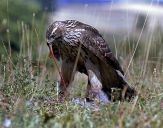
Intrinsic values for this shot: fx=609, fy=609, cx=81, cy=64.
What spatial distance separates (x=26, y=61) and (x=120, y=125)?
3022 mm

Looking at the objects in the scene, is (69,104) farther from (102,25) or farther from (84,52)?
(102,25)

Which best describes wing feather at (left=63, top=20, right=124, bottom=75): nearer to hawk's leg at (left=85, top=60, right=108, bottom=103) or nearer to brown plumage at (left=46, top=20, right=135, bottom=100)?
brown plumage at (left=46, top=20, right=135, bottom=100)

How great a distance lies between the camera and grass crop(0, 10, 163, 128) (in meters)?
4.43

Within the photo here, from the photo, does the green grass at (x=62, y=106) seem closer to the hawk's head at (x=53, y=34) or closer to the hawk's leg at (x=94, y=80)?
the hawk's leg at (x=94, y=80)

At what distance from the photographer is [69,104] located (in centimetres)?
590

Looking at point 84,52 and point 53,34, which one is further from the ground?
point 53,34

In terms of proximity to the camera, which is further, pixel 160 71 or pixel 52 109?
pixel 160 71

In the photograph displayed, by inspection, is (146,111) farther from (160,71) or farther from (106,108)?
(160,71)

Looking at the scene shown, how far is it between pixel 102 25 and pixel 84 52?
4857 millimetres

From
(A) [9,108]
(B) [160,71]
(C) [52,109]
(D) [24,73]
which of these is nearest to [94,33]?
(B) [160,71]

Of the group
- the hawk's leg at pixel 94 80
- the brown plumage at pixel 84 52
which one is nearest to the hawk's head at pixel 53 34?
the brown plumage at pixel 84 52

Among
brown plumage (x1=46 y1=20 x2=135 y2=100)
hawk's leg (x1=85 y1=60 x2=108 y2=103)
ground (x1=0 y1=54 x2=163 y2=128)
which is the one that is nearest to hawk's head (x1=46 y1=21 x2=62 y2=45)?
brown plumage (x1=46 y1=20 x2=135 y2=100)

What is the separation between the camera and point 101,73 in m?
A: 8.24

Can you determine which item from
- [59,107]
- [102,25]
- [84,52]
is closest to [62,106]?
[59,107]
